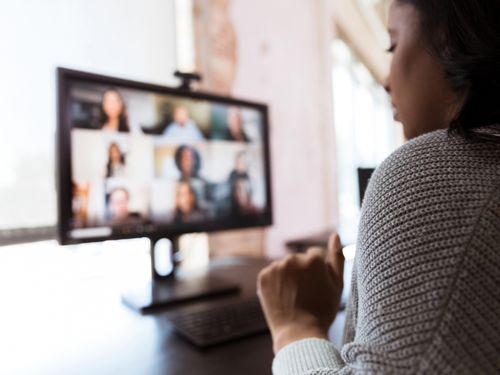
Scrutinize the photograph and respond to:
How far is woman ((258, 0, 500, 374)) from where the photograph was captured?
0.28 m

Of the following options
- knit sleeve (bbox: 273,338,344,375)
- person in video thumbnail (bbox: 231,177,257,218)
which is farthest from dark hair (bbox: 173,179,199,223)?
knit sleeve (bbox: 273,338,344,375)

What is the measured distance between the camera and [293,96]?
1946 millimetres

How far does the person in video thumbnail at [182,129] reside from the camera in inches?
33.4

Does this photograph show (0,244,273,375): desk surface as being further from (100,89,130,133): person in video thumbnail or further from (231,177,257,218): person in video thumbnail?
(100,89,130,133): person in video thumbnail

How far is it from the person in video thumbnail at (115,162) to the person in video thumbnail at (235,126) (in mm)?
279

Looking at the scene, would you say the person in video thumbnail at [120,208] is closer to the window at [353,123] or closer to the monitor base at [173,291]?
the monitor base at [173,291]

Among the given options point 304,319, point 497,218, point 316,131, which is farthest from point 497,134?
point 316,131

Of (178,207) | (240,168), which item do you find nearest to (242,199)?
(240,168)

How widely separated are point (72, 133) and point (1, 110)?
0.45m

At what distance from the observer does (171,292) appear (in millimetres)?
812

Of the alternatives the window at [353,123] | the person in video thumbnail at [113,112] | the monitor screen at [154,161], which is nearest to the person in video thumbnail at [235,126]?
the monitor screen at [154,161]

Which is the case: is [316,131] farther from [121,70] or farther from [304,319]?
[304,319]

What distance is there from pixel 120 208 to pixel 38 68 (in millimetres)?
604

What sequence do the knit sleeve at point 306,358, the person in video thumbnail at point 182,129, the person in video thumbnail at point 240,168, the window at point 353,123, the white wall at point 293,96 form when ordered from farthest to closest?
the window at point 353,123 < the white wall at point 293,96 < the person in video thumbnail at point 240,168 < the person in video thumbnail at point 182,129 < the knit sleeve at point 306,358
